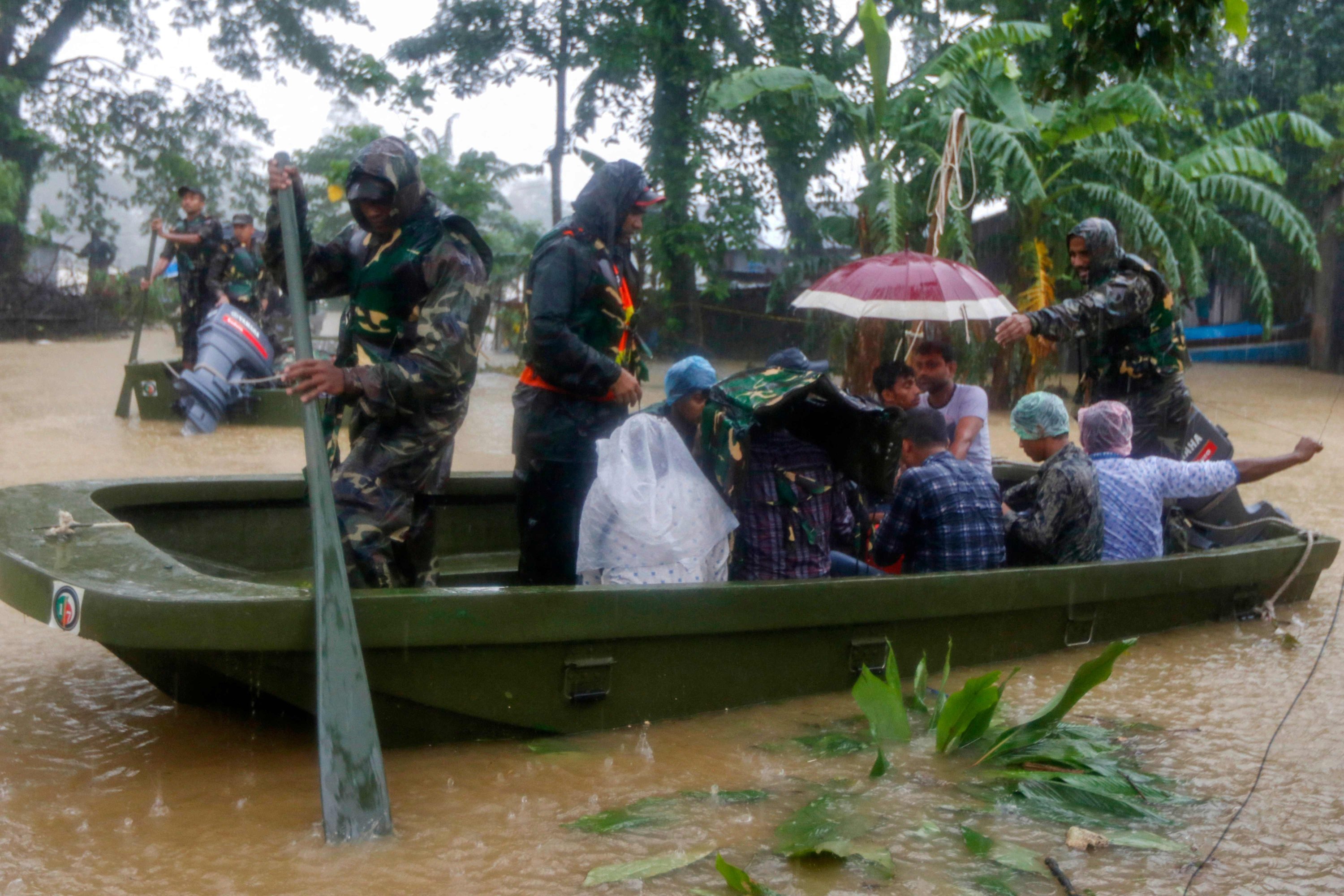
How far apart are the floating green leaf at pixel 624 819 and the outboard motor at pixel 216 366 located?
753cm

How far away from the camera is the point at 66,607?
305 centimetres

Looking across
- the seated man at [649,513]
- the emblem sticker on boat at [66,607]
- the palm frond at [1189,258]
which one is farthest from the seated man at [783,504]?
the palm frond at [1189,258]

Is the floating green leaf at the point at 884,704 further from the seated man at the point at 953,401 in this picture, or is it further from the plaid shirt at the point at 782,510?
the seated man at the point at 953,401

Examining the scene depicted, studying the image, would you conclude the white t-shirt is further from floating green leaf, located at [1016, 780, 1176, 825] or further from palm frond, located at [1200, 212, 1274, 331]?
palm frond, located at [1200, 212, 1274, 331]

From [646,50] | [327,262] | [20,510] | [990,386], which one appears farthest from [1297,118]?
[20,510]

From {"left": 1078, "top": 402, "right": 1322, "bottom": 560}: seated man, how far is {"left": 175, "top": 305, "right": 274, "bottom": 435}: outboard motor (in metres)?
7.17

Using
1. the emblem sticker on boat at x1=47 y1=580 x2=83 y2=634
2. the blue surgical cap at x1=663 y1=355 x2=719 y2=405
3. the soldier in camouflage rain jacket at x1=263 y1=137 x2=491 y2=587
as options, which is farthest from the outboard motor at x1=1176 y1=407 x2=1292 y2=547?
the emblem sticker on boat at x1=47 y1=580 x2=83 y2=634

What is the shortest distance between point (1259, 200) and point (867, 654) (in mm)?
11882

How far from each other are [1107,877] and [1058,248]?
11408 millimetres

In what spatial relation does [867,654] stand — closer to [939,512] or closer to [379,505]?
[939,512]

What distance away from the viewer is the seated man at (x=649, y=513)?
381cm

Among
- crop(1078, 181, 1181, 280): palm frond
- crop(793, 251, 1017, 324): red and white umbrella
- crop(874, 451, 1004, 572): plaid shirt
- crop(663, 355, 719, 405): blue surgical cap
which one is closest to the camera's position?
crop(663, 355, 719, 405): blue surgical cap

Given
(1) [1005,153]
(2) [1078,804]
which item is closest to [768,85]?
(1) [1005,153]

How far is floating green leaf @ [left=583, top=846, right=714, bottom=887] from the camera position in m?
2.84
